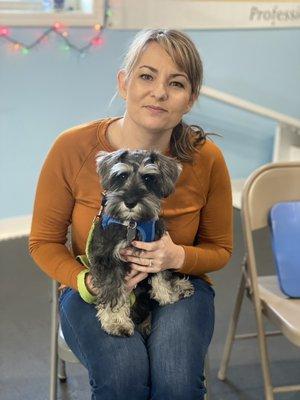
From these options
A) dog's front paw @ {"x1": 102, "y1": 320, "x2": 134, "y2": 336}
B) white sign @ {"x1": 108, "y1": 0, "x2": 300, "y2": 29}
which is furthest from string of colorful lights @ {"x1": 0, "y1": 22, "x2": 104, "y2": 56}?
dog's front paw @ {"x1": 102, "y1": 320, "x2": 134, "y2": 336}

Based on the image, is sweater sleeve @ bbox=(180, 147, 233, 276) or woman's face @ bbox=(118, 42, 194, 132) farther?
sweater sleeve @ bbox=(180, 147, 233, 276)

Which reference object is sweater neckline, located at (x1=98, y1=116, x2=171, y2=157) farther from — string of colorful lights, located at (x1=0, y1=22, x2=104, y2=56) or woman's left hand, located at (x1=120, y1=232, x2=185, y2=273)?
string of colorful lights, located at (x1=0, y1=22, x2=104, y2=56)

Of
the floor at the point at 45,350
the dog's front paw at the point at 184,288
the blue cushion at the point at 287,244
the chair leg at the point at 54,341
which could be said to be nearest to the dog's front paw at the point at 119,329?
the dog's front paw at the point at 184,288

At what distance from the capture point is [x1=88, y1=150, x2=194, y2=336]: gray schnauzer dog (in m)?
1.35

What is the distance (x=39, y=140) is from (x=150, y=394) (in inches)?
101

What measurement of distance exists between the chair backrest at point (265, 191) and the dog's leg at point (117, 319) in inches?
24.1

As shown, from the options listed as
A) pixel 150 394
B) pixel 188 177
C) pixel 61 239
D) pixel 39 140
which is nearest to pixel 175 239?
pixel 188 177

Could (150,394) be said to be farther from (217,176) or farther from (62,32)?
(62,32)

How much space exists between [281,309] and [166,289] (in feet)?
1.68

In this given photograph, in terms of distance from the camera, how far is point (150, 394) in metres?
1.42

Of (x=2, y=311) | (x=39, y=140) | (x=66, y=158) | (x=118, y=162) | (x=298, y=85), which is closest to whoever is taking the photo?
(x=118, y=162)

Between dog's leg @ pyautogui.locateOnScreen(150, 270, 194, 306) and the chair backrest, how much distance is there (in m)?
0.41

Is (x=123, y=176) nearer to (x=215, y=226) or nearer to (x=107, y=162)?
(x=107, y=162)

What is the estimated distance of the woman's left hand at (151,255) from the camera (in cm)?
146
